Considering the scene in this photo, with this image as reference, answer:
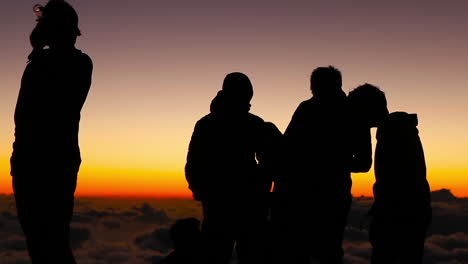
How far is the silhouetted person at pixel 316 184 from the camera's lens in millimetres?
4379

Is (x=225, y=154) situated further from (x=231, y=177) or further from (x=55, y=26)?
(x=55, y=26)

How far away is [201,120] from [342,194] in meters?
1.43

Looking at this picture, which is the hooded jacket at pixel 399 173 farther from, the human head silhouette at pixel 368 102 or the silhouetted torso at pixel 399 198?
the human head silhouette at pixel 368 102

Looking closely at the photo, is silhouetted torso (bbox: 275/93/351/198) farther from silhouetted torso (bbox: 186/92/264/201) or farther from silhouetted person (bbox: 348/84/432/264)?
silhouetted person (bbox: 348/84/432/264)

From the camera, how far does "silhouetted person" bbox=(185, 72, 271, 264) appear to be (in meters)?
4.23

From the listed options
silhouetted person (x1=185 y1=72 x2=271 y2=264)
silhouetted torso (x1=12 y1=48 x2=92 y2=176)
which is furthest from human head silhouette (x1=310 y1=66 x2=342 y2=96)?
silhouetted torso (x1=12 y1=48 x2=92 y2=176)

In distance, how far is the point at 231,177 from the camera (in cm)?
424

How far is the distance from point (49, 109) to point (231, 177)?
5.18ft

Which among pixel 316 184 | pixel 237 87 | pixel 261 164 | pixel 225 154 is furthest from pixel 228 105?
pixel 316 184

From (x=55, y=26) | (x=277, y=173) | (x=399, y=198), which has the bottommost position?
(x=399, y=198)

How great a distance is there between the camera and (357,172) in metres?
4.50

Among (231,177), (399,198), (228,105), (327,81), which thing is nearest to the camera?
(231,177)

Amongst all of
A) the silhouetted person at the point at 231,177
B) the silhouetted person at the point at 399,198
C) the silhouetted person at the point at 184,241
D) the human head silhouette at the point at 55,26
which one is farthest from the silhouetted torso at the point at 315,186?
the human head silhouette at the point at 55,26

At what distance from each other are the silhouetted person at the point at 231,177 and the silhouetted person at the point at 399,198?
63.7 inches
